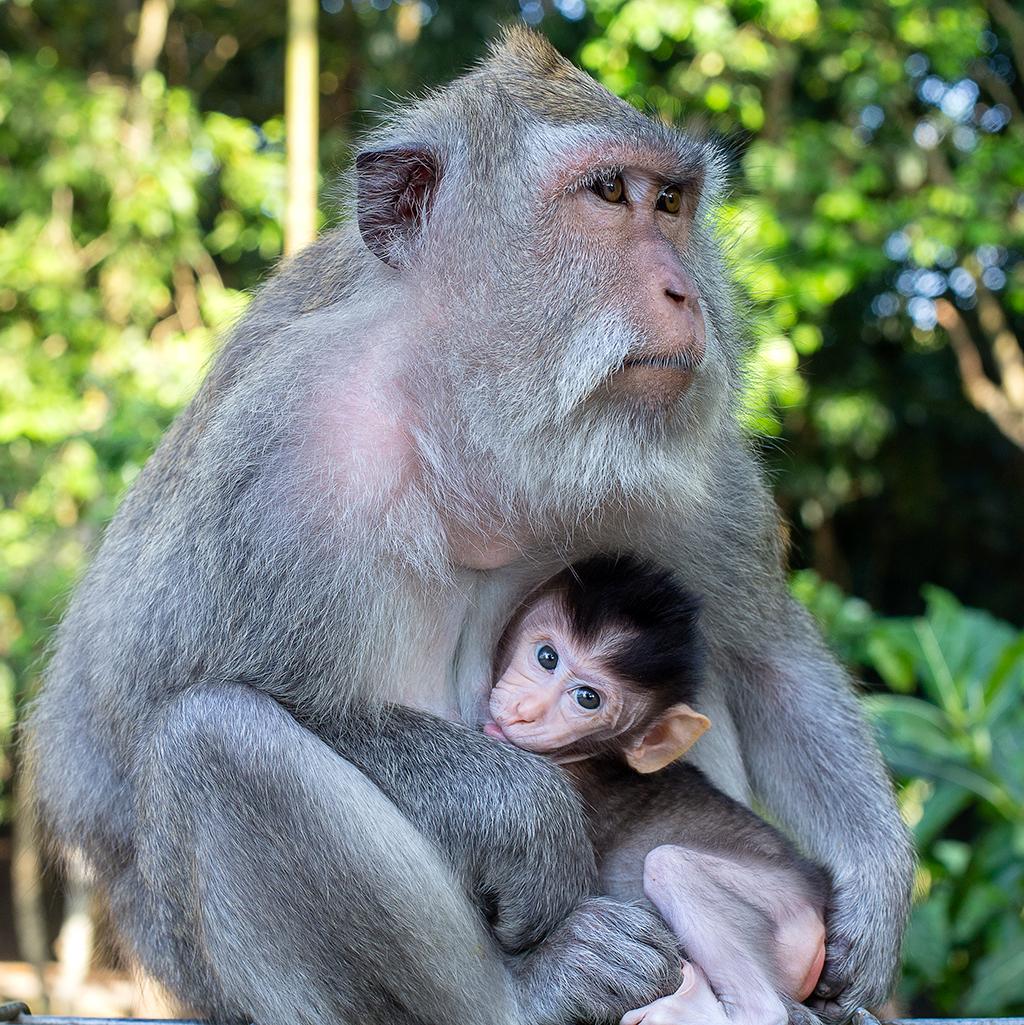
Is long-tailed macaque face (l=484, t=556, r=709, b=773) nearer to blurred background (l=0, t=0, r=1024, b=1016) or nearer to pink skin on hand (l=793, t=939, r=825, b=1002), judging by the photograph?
pink skin on hand (l=793, t=939, r=825, b=1002)

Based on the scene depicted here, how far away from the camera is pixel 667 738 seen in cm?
302

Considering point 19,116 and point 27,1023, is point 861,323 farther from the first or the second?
point 27,1023

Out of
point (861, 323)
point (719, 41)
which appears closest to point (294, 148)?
point (719, 41)

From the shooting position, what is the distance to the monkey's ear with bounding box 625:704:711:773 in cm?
301

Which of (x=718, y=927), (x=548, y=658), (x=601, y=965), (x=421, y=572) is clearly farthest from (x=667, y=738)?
(x=421, y=572)

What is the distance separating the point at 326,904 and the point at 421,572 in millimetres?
720

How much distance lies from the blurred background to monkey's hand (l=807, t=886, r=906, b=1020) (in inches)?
50.5

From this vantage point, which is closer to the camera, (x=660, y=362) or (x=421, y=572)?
(x=660, y=362)

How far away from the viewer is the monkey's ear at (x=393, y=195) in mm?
3090

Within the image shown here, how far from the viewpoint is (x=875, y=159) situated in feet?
32.8

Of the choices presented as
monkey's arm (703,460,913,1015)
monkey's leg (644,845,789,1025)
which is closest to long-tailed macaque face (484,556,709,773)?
monkey's leg (644,845,789,1025)

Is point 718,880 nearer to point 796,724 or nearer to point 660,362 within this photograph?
point 796,724

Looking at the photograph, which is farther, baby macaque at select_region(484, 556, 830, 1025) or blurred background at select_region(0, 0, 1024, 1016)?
blurred background at select_region(0, 0, 1024, 1016)

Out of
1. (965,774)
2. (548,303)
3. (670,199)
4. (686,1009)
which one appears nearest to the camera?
(686,1009)
